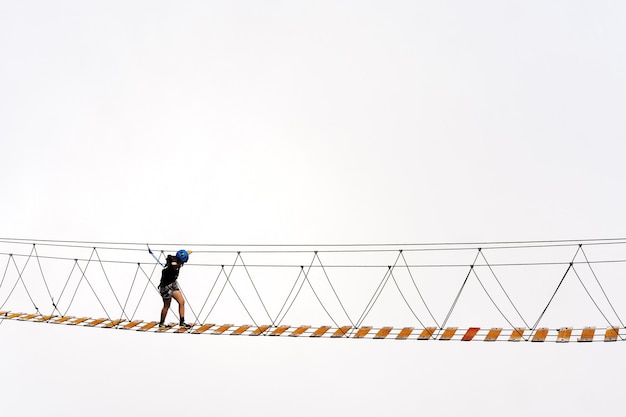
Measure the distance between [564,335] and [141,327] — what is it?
6.42 metres

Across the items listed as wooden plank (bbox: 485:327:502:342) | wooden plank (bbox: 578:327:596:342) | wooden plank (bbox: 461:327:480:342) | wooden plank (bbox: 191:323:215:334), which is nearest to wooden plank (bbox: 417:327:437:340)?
wooden plank (bbox: 461:327:480:342)

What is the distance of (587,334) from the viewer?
40.0ft

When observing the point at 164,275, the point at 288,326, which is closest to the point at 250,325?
the point at 288,326

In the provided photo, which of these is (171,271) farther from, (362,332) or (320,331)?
(362,332)

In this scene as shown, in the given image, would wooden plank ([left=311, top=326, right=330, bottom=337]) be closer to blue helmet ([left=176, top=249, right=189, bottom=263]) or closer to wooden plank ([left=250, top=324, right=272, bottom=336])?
wooden plank ([left=250, top=324, right=272, bottom=336])

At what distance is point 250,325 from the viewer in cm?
1346

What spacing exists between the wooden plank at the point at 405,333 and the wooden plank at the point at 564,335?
2.06 m

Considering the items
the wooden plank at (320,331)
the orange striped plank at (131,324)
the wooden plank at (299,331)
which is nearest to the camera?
the wooden plank at (320,331)

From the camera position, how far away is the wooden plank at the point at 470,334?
1235 centimetres

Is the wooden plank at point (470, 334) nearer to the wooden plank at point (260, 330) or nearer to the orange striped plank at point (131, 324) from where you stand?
the wooden plank at point (260, 330)

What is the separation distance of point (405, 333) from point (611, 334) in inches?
112

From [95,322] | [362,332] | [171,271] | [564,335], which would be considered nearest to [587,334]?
[564,335]

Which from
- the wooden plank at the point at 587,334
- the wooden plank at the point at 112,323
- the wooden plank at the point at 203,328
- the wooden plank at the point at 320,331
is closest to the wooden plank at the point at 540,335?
the wooden plank at the point at 587,334

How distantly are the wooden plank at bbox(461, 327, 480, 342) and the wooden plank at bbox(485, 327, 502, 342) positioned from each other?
193 mm
